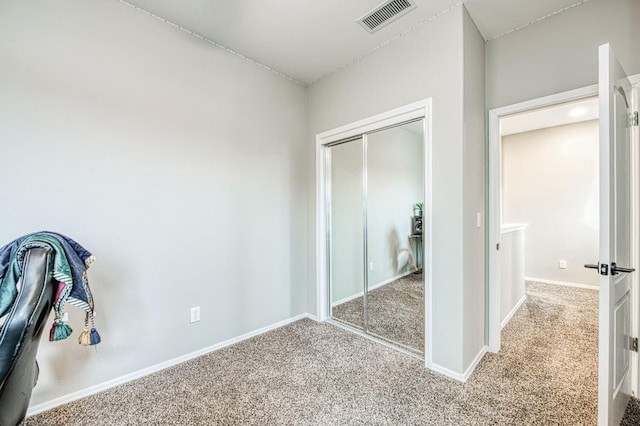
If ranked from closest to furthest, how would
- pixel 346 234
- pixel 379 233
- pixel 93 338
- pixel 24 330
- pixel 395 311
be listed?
pixel 24 330 → pixel 93 338 → pixel 395 311 → pixel 379 233 → pixel 346 234

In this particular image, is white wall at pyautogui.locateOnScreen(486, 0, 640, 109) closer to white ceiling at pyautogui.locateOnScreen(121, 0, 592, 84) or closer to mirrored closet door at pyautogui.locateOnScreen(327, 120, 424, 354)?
white ceiling at pyautogui.locateOnScreen(121, 0, 592, 84)

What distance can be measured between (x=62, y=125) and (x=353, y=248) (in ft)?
8.32

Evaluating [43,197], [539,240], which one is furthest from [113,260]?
[539,240]

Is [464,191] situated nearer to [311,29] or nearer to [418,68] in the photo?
[418,68]

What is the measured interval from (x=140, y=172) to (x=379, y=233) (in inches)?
85.6

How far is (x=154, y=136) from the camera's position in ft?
6.63

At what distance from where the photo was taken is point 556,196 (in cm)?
450

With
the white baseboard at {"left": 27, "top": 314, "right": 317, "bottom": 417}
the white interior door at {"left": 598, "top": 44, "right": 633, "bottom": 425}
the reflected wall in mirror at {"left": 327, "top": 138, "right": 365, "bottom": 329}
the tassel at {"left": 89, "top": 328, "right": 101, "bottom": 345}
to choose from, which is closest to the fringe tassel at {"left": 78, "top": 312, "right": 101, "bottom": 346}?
the tassel at {"left": 89, "top": 328, "right": 101, "bottom": 345}

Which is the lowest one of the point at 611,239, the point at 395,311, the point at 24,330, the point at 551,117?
the point at 395,311

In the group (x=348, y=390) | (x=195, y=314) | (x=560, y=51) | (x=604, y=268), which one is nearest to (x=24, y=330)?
(x=195, y=314)

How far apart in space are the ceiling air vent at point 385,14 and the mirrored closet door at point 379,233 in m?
0.79

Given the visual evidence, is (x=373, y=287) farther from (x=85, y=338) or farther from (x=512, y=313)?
(x=85, y=338)

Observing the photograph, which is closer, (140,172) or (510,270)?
(140,172)

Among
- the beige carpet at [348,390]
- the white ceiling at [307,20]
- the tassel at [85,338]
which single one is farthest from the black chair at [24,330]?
the white ceiling at [307,20]
